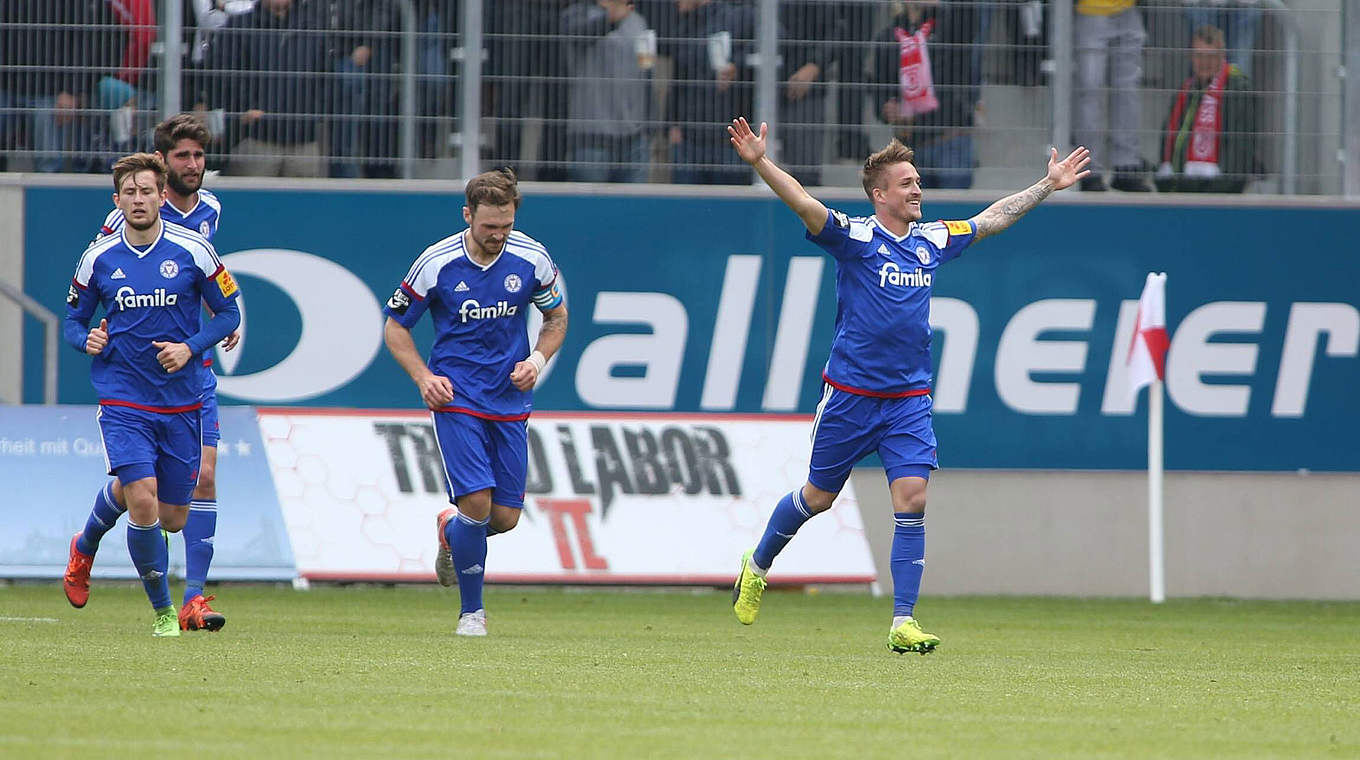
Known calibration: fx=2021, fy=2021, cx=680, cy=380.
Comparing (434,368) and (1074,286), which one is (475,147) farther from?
(434,368)

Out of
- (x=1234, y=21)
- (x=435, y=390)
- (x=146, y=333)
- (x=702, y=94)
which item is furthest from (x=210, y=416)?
(x=1234, y=21)

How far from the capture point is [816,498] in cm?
1008

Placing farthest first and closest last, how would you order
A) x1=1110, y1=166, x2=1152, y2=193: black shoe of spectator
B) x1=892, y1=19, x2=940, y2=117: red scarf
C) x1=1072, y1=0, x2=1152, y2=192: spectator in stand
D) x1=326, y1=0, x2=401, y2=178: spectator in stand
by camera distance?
x1=1110, y1=166, x2=1152, y2=193: black shoe of spectator, x1=1072, y1=0, x2=1152, y2=192: spectator in stand, x1=892, y1=19, x2=940, y2=117: red scarf, x1=326, y1=0, x2=401, y2=178: spectator in stand

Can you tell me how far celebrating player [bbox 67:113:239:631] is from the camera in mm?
10008

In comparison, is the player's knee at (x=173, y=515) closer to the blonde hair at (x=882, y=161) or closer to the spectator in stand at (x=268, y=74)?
the blonde hair at (x=882, y=161)

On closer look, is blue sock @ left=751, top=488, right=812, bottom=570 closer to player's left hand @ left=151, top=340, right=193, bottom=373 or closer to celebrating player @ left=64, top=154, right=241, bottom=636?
celebrating player @ left=64, top=154, right=241, bottom=636

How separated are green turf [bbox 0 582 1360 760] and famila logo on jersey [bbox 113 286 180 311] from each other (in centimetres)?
156

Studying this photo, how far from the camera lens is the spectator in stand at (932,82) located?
16406 millimetres

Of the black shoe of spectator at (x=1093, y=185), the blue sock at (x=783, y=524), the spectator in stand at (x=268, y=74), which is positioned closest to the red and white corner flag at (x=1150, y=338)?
the black shoe of spectator at (x=1093, y=185)

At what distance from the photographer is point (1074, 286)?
16.4 meters

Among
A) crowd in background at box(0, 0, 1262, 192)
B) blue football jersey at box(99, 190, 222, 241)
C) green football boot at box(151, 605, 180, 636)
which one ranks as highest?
crowd in background at box(0, 0, 1262, 192)

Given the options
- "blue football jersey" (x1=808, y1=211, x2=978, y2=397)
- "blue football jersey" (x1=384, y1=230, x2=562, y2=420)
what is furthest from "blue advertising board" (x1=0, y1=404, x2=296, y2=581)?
"blue football jersey" (x1=808, y1=211, x2=978, y2=397)

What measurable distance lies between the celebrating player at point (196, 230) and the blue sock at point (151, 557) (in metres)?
0.23

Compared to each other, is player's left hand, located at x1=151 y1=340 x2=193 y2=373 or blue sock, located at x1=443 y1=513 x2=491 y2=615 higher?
player's left hand, located at x1=151 y1=340 x2=193 y2=373
